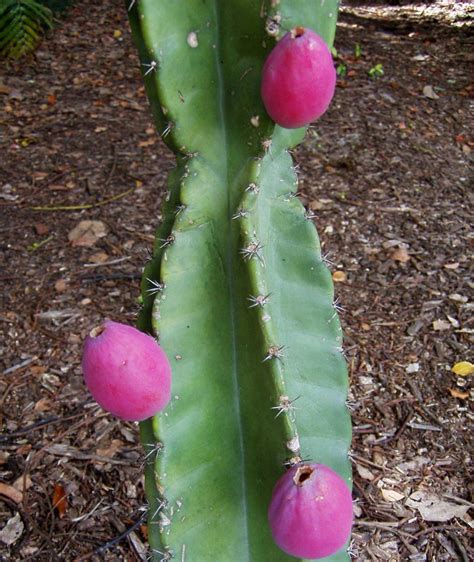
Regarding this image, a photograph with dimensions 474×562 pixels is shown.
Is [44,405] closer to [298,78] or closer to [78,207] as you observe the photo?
[78,207]

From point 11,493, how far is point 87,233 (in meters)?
1.43

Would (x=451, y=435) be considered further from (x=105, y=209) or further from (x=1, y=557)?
(x=105, y=209)

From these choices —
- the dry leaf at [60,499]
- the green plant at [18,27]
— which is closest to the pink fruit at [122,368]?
the dry leaf at [60,499]

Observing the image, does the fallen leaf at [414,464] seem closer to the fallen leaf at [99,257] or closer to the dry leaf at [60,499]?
the dry leaf at [60,499]

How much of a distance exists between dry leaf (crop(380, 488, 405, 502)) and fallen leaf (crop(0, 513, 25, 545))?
3.67 ft

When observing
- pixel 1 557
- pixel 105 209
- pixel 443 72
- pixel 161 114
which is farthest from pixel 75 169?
pixel 443 72

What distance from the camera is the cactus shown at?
1.22 m

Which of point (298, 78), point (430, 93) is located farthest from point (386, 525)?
point (430, 93)

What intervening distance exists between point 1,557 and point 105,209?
6.04 feet

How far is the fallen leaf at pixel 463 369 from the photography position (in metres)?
2.45

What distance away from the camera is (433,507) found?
2.05m

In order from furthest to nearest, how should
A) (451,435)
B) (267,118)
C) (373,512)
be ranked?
(451,435), (373,512), (267,118)

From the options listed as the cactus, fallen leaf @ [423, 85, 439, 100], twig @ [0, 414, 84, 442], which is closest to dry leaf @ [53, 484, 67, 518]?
twig @ [0, 414, 84, 442]

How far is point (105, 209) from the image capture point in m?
3.34
